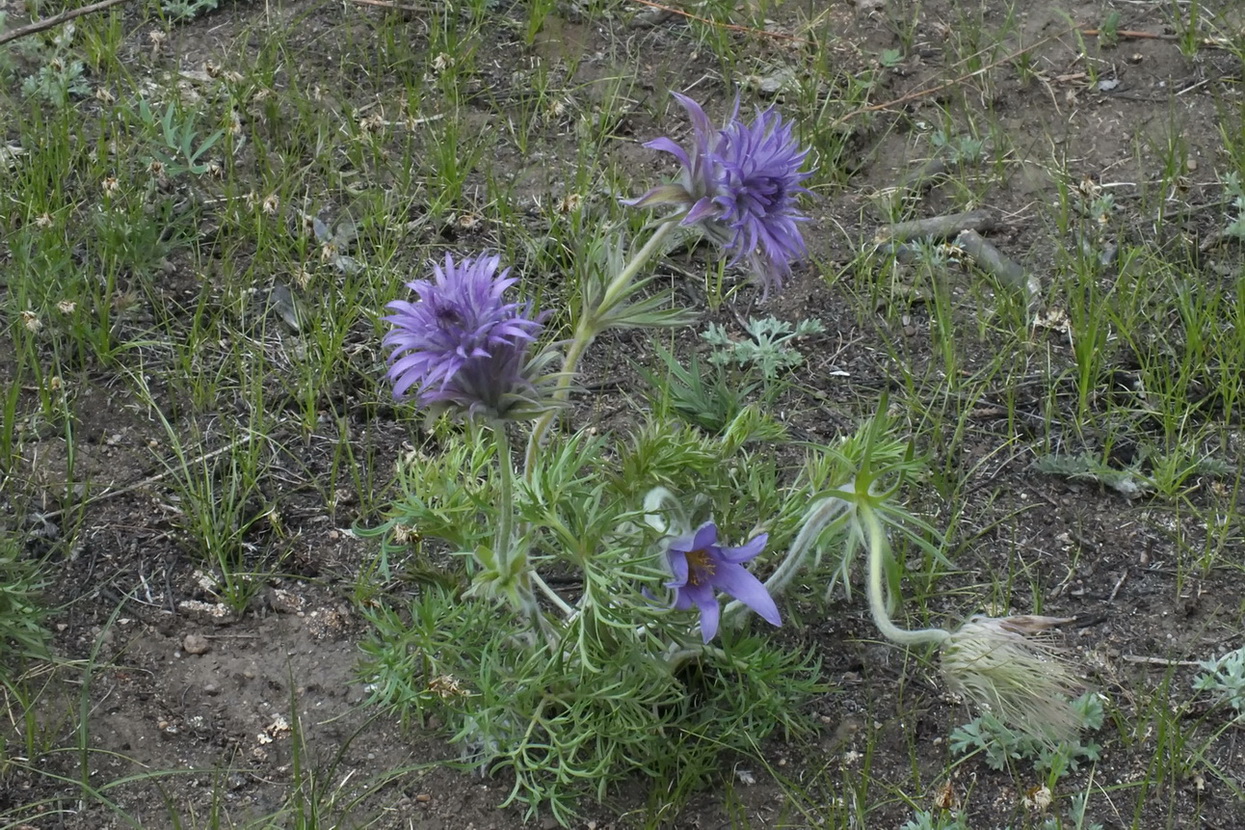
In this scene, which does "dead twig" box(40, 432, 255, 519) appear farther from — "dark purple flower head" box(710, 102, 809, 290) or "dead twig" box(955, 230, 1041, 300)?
"dead twig" box(955, 230, 1041, 300)

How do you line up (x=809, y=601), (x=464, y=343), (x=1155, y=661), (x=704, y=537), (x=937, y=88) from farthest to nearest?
(x=937, y=88) → (x=1155, y=661) → (x=809, y=601) → (x=704, y=537) → (x=464, y=343)

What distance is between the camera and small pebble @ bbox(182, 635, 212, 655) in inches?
106

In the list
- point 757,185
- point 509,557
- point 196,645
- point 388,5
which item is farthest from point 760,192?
point 388,5

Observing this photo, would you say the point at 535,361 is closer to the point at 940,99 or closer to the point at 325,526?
the point at 325,526

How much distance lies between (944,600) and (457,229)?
1.67 meters

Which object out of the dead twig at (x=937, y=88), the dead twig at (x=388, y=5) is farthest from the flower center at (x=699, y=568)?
the dead twig at (x=388, y=5)

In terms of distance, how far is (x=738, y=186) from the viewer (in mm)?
1987

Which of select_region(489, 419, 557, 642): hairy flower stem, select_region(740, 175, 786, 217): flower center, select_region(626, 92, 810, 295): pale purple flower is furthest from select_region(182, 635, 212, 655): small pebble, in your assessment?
select_region(740, 175, 786, 217): flower center

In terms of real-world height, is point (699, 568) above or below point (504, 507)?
below

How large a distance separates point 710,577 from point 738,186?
64 centimetres

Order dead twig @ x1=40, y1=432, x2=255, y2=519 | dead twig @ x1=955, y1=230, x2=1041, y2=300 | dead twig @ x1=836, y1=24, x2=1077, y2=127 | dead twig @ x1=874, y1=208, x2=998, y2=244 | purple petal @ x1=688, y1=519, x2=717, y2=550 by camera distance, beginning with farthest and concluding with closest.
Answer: dead twig @ x1=836, y1=24, x2=1077, y2=127 < dead twig @ x1=874, y1=208, x2=998, y2=244 < dead twig @ x1=955, y1=230, x2=1041, y2=300 < dead twig @ x1=40, y1=432, x2=255, y2=519 < purple petal @ x1=688, y1=519, x2=717, y2=550

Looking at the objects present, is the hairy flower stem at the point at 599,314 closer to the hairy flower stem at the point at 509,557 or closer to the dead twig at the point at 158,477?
the hairy flower stem at the point at 509,557

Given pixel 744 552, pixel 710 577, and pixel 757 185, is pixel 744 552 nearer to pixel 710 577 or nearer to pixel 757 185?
pixel 710 577

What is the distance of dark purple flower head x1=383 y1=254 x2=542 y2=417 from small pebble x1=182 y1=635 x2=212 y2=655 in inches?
42.6
